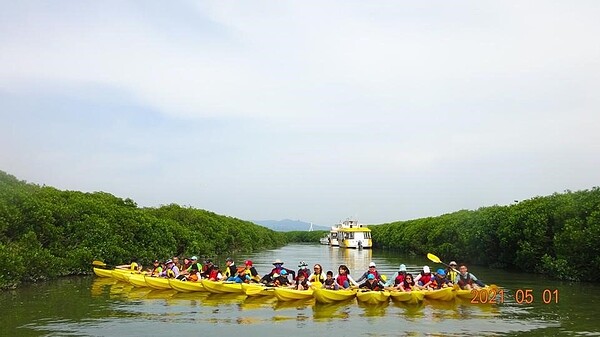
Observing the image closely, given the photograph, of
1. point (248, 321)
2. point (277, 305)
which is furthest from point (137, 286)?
point (248, 321)

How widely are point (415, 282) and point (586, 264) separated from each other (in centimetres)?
1155

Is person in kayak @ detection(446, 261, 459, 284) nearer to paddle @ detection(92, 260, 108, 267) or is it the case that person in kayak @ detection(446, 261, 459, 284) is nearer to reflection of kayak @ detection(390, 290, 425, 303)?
reflection of kayak @ detection(390, 290, 425, 303)

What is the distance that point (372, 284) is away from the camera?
21.0 metres

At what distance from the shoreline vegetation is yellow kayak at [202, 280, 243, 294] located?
339 inches

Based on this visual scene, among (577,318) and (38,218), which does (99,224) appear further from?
(577,318)

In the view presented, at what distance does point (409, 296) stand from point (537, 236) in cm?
1531

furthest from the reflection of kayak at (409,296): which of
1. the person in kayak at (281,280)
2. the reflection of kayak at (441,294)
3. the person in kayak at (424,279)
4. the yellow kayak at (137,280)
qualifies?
the yellow kayak at (137,280)

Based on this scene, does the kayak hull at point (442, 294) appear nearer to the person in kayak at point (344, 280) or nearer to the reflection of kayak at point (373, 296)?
the reflection of kayak at point (373, 296)

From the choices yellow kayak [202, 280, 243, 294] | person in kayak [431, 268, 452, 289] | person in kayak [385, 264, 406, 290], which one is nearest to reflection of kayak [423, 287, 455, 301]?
person in kayak [431, 268, 452, 289]

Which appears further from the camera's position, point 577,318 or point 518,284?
point 518,284

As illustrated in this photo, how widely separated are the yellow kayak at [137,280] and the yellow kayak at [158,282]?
1.77 feet

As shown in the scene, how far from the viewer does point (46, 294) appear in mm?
23156

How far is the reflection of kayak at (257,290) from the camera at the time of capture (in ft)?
71.3

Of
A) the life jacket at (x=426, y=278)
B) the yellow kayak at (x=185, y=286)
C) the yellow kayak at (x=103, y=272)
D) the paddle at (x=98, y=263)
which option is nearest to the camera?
the life jacket at (x=426, y=278)
